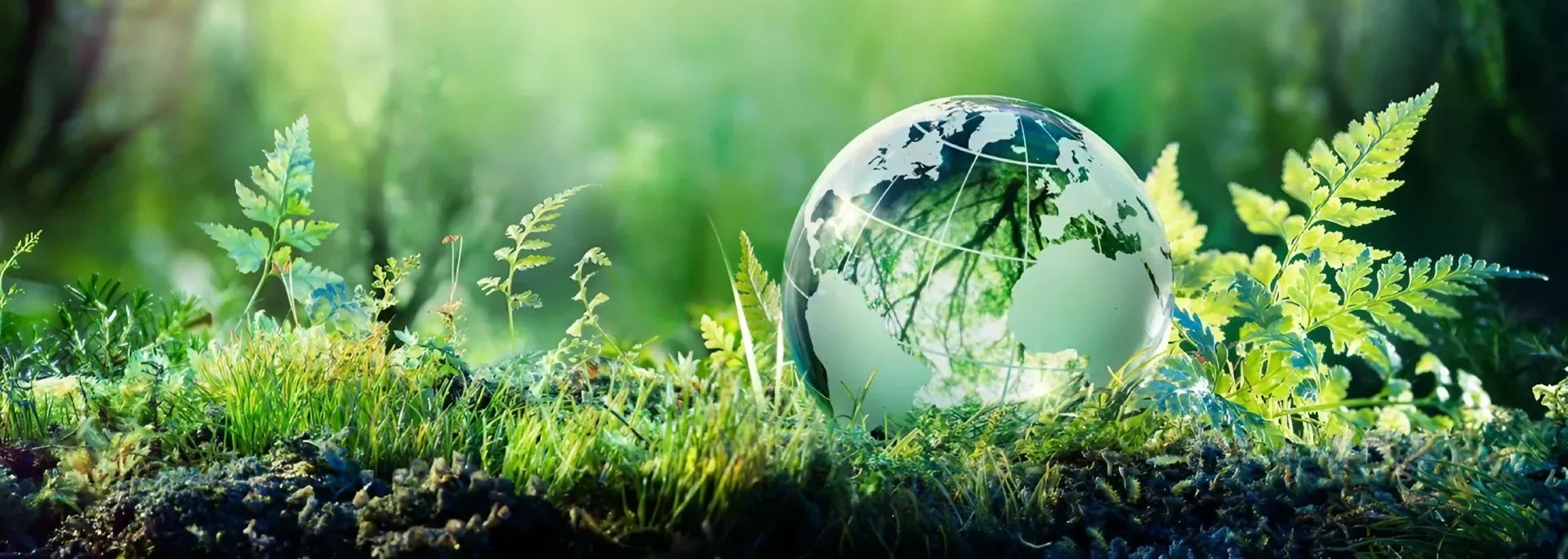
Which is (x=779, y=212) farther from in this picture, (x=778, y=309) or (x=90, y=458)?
(x=90, y=458)

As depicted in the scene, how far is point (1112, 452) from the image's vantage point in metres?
2.52

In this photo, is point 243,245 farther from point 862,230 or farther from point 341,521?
point 862,230

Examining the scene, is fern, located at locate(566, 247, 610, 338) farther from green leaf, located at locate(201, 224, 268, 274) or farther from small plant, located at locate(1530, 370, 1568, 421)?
small plant, located at locate(1530, 370, 1568, 421)

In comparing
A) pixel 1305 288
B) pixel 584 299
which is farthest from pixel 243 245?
pixel 1305 288

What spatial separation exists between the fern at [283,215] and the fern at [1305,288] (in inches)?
79.3

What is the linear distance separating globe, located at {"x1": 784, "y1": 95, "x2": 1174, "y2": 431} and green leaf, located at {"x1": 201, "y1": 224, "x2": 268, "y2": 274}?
1.34 metres

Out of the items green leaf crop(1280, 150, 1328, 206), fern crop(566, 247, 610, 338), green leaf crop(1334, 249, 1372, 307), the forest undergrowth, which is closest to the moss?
the forest undergrowth

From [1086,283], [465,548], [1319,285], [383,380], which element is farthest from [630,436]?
[1319,285]

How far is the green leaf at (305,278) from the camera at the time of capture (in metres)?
2.96

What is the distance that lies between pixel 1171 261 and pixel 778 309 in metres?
1.00

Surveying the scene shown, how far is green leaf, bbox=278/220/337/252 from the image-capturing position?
119 inches

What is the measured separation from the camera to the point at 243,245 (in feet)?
9.74

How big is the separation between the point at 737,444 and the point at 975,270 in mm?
1005

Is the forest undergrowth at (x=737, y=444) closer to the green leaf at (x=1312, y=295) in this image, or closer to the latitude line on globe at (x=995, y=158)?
the green leaf at (x=1312, y=295)
